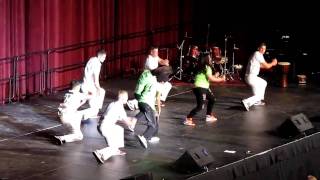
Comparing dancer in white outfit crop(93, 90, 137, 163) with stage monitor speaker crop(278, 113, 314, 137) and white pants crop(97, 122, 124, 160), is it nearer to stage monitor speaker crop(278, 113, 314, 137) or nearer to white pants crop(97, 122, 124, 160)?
white pants crop(97, 122, 124, 160)

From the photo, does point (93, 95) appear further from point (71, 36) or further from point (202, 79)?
point (71, 36)

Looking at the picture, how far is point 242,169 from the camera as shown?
11523 millimetres

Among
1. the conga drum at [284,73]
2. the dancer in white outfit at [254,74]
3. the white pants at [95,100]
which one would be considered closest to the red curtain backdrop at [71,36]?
the white pants at [95,100]

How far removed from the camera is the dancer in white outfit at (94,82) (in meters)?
14.8

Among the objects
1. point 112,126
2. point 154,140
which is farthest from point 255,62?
point 112,126

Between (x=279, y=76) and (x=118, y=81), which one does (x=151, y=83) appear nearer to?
(x=118, y=81)

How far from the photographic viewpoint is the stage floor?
11578 millimetres

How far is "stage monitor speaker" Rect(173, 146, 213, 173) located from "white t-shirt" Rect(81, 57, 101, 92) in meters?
4.04

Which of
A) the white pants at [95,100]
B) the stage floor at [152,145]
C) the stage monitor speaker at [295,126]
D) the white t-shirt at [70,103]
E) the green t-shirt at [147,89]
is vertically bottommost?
the stage floor at [152,145]

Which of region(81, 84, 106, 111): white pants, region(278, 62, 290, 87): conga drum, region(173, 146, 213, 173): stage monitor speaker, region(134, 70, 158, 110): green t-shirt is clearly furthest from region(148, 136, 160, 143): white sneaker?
region(278, 62, 290, 87): conga drum

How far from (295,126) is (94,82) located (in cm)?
421

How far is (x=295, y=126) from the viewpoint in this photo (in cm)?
1352

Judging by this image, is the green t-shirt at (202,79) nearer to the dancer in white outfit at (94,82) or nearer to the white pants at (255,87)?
the dancer in white outfit at (94,82)

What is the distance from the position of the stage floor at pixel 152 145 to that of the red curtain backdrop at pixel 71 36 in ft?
2.41
